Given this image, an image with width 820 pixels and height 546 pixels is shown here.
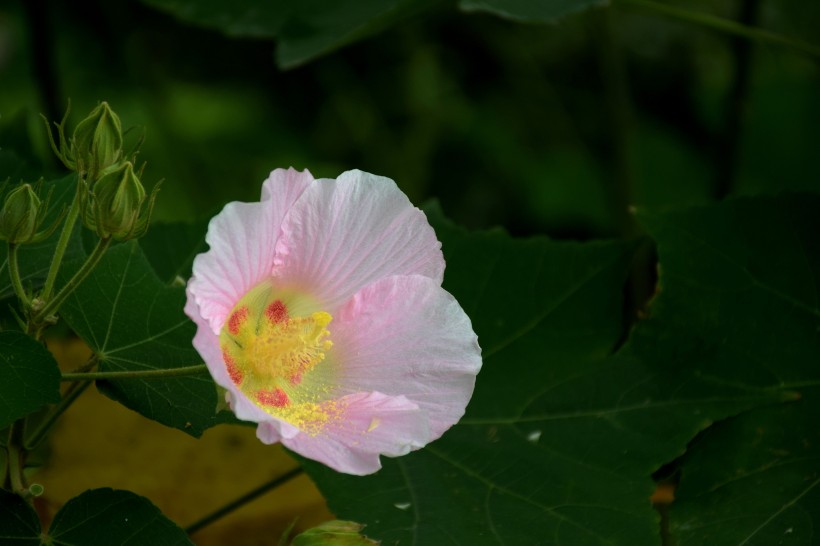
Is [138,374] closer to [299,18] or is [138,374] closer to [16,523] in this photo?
[16,523]

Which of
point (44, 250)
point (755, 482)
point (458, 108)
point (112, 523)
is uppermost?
point (44, 250)

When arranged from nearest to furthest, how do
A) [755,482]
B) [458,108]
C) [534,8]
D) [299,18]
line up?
[755,482]
[534,8]
[299,18]
[458,108]

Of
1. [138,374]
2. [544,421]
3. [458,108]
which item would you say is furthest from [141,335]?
[458,108]

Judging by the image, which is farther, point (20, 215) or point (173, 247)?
point (173, 247)

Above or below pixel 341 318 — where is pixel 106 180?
above

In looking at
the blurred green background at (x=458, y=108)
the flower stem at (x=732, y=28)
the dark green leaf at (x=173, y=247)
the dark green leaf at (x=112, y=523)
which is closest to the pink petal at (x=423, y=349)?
the dark green leaf at (x=112, y=523)

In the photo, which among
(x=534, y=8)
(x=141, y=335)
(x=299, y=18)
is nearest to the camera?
(x=141, y=335)

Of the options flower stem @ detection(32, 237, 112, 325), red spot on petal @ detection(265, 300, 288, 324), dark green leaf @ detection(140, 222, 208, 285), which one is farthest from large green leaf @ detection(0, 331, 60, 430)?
dark green leaf @ detection(140, 222, 208, 285)

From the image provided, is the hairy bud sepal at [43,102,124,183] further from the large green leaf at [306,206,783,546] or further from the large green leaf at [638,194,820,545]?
the large green leaf at [638,194,820,545]
